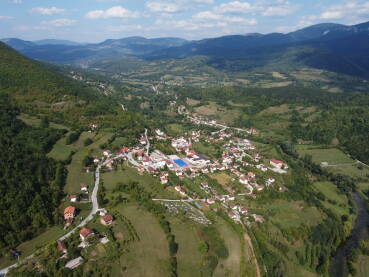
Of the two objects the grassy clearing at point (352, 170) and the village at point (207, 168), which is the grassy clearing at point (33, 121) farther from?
the grassy clearing at point (352, 170)

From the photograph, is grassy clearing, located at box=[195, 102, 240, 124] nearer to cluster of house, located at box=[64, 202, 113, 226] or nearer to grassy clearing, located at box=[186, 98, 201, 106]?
grassy clearing, located at box=[186, 98, 201, 106]

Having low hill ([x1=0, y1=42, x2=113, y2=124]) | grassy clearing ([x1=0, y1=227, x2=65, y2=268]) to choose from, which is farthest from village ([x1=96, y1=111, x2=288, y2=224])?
low hill ([x1=0, y1=42, x2=113, y2=124])

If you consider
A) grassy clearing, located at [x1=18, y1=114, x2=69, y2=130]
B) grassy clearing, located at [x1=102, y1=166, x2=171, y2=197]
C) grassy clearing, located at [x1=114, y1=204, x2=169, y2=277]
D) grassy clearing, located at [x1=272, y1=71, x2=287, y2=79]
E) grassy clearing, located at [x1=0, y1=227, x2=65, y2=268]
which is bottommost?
grassy clearing, located at [x1=114, y1=204, x2=169, y2=277]

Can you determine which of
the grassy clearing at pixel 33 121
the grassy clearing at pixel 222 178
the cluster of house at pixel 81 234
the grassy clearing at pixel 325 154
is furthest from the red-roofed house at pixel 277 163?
the grassy clearing at pixel 33 121

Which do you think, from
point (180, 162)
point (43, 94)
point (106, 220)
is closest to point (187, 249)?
point (106, 220)

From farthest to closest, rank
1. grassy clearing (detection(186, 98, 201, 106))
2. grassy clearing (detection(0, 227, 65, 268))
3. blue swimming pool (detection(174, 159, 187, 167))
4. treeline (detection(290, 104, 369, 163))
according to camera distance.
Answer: grassy clearing (detection(186, 98, 201, 106)) < treeline (detection(290, 104, 369, 163)) < blue swimming pool (detection(174, 159, 187, 167)) < grassy clearing (detection(0, 227, 65, 268))

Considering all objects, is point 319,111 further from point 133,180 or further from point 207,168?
point 133,180

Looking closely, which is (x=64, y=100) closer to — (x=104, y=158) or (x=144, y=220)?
(x=104, y=158)

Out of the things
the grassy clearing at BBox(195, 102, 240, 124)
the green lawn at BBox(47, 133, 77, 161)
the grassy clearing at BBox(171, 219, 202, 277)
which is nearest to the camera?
the grassy clearing at BBox(171, 219, 202, 277)
